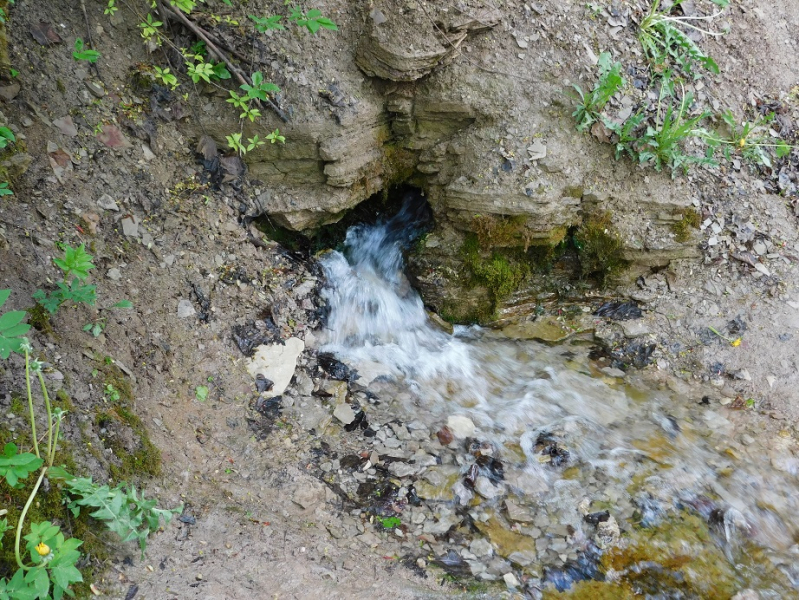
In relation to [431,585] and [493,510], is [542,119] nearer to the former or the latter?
[493,510]

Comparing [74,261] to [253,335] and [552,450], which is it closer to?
[253,335]

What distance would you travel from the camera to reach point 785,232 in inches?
192

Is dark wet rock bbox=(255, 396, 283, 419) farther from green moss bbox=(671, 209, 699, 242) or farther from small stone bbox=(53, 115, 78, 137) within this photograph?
green moss bbox=(671, 209, 699, 242)

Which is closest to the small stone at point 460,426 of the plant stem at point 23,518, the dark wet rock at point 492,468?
the dark wet rock at point 492,468

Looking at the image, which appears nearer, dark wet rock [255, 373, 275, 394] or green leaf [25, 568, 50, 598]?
green leaf [25, 568, 50, 598]

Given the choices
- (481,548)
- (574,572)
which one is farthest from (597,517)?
(481,548)

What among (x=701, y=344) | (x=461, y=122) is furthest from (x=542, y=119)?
(x=701, y=344)

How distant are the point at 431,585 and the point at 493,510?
703 mm

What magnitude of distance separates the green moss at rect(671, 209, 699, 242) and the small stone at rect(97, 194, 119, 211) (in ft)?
13.9

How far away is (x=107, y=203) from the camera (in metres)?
3.54

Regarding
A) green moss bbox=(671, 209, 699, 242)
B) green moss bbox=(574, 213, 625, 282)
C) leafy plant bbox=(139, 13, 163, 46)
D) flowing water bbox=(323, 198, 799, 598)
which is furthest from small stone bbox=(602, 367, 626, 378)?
leafy plant bbox=(139, 13, 163, 46)

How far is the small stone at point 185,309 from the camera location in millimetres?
3621

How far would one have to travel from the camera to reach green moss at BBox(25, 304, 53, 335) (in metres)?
2.74

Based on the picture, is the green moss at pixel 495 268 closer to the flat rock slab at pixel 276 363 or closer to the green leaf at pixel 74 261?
the flat rock slab at pixel 276 363
